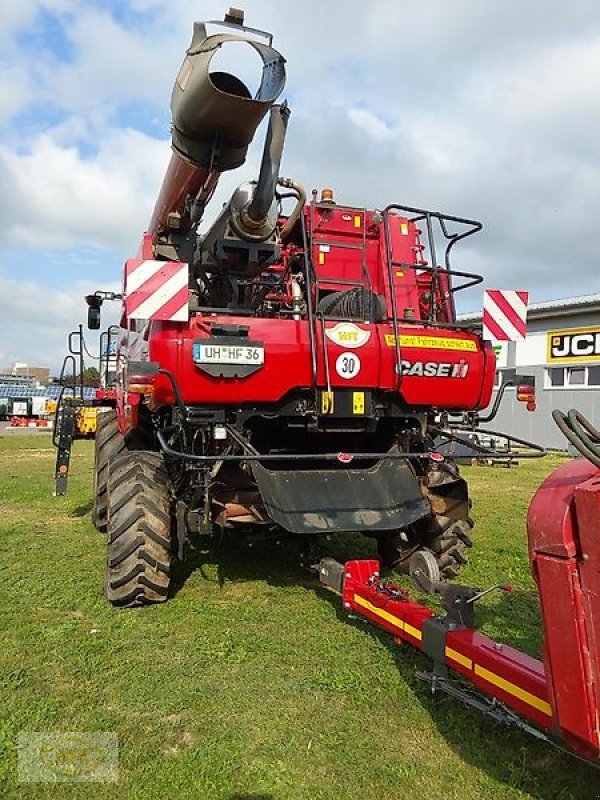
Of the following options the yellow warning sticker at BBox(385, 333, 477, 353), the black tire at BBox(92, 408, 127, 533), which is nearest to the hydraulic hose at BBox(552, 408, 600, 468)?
the yellow warning sticker at BBox(385, 333, 477, 353)

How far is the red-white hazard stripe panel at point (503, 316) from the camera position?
509cm

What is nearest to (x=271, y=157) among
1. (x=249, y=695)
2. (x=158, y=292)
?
(x=158, y=292)

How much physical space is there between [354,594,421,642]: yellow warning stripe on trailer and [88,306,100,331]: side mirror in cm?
453

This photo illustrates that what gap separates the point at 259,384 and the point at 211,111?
1.63 metres

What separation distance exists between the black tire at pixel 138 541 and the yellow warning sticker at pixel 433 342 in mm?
1885

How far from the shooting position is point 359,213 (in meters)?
6.13

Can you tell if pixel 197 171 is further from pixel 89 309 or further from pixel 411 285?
pixel 89 309

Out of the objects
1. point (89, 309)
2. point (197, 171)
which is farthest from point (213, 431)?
point (89, 309)

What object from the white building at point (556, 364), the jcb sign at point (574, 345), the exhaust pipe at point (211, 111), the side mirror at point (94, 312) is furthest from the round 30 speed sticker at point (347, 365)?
the jcb sign at point (574, 345)

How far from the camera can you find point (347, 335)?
461 cm

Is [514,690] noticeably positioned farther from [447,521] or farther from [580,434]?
[447,521]

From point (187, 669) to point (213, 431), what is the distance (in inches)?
57.7

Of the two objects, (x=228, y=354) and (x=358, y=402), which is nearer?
(x=228, y=354)

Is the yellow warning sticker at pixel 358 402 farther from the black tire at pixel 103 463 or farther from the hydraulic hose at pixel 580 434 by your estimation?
the black tire at pixel 103 463
